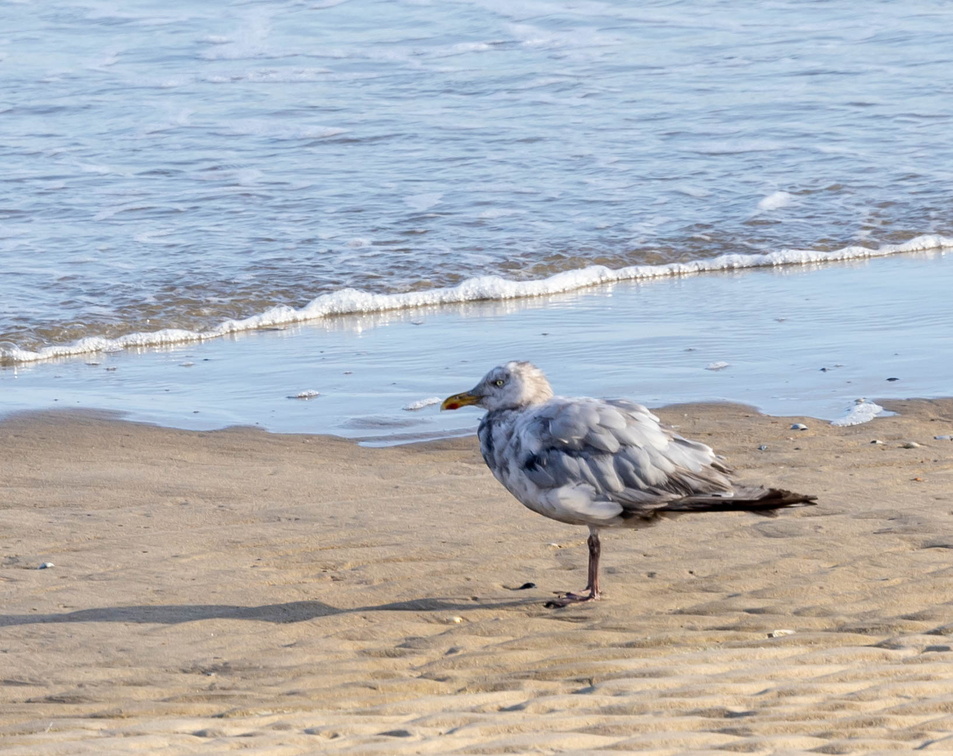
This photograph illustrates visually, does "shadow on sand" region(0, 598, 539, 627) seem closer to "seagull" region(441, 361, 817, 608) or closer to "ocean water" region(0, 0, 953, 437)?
"seagull" region(441, 361, 817, 608)

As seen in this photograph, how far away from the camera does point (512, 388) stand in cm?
537

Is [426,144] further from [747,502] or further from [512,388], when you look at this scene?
[747,502]

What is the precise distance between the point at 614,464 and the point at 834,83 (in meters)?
14.7

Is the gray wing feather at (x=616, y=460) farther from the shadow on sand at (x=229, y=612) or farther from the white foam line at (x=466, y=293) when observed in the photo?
the white foam line at (x=466, y=293)

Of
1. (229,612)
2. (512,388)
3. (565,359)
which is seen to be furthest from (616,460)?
(565,359)

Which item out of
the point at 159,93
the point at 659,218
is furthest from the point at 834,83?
the point at 159,93

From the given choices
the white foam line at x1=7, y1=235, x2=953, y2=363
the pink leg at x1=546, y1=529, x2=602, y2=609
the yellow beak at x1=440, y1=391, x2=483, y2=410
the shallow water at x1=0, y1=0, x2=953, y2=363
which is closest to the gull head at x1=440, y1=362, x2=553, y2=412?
the yellow beak at x1=440, y1=391, x2=483, y2=410

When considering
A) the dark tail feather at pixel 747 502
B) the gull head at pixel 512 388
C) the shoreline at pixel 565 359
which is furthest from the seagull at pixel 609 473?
the shoreline at pixel 565 359

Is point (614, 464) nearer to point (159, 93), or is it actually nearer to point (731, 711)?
point (731, 711)

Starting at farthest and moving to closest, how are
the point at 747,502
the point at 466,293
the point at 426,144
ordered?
the point at 426,144 < the point at 466,293 < the point at 747,502

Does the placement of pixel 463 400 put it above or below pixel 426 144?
below

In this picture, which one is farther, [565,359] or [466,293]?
[466,293]

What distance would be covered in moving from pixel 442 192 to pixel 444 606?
9469mm

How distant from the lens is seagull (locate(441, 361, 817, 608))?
4.93 meters
